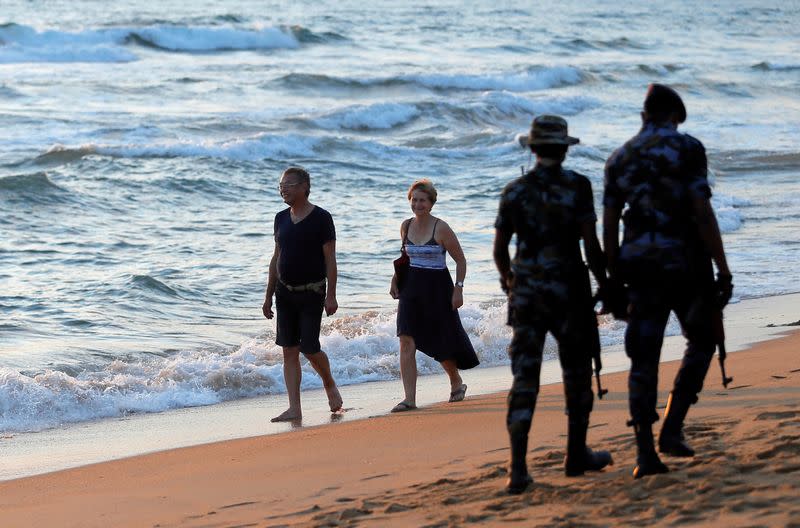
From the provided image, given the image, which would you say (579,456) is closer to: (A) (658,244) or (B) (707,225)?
(A) (658,244)

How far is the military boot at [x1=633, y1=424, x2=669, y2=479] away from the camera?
4.91 meters

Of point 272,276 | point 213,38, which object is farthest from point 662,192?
point 213,38

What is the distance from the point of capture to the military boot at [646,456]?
4.91 meters

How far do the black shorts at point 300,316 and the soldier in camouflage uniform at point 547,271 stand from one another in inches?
114

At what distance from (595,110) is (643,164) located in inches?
1139

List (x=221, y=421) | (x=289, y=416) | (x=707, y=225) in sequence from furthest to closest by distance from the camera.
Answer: (x=221, y=421) → (x=289, y=416) → (x=707, y=225)

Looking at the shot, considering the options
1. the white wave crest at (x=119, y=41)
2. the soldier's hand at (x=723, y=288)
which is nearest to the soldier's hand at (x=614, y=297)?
the soldier's hand at (x=723, y=288)

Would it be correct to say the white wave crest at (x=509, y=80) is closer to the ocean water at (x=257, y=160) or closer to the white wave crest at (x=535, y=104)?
the ocean water at (x=257, y=160)

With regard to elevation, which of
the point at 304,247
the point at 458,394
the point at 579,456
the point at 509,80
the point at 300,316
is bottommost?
the point at 458,394

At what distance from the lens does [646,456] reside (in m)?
4.91

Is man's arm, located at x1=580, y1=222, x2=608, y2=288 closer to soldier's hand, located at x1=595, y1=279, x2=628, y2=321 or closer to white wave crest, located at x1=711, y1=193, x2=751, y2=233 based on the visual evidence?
soldier's hand, located at x1=595, y1=279, x2=628, y2=321

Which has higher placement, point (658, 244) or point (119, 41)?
point (119, 41)

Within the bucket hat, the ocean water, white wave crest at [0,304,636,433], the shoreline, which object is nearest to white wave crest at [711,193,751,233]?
the ocean water

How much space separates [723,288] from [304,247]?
3.32 meters
